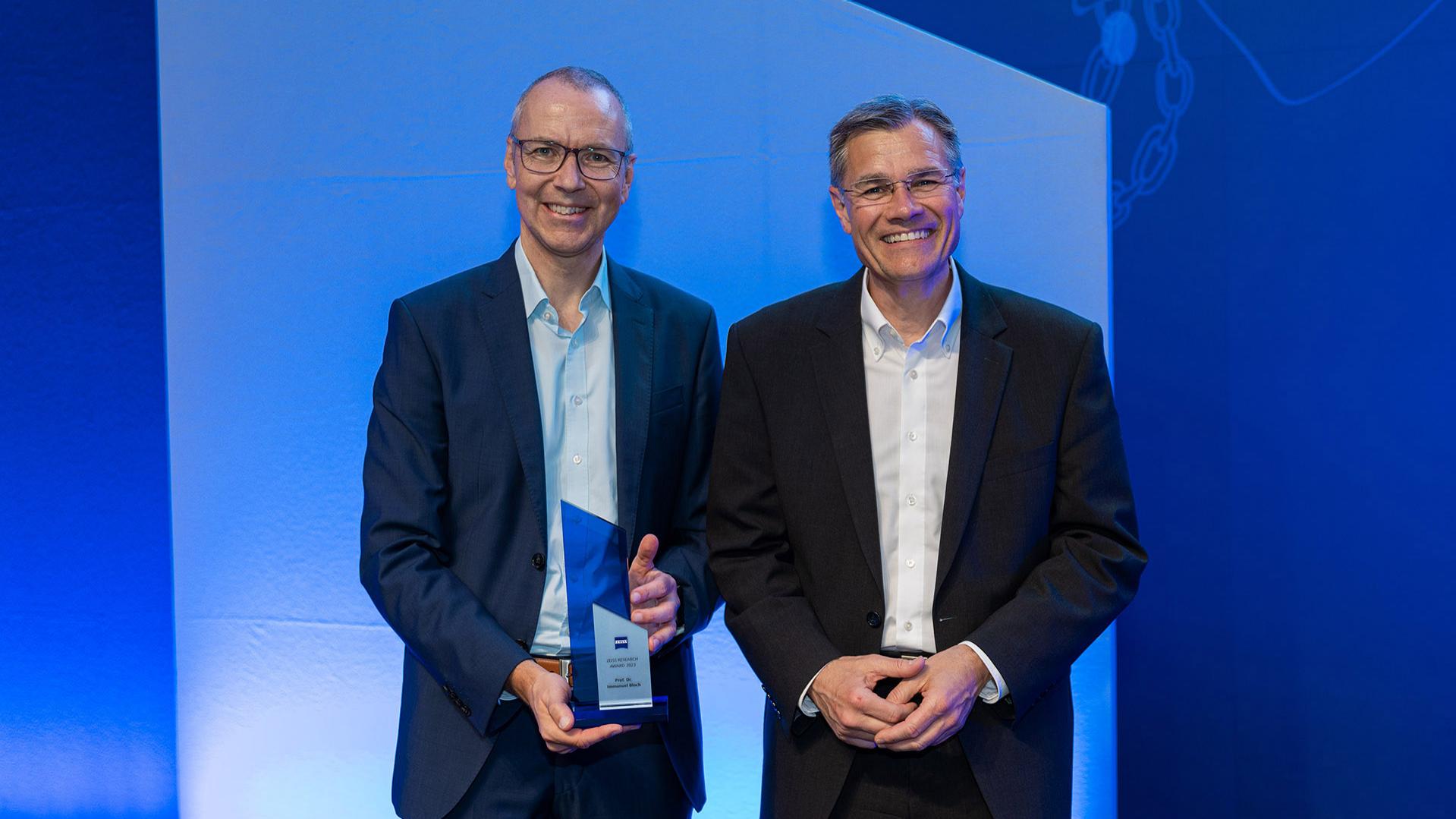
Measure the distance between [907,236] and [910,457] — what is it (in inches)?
15.2

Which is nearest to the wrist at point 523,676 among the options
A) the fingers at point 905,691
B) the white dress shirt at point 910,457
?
the white dress shirt at point 910,457

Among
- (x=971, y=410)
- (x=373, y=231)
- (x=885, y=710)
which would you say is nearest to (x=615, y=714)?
(x=885, y=710)

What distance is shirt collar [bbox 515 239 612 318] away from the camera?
87.0 inches

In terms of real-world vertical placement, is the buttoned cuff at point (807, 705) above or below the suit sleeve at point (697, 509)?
below

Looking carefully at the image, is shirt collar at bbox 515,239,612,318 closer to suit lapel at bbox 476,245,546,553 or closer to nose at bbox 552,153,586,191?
suit lapel at bbox 476,245,546,553

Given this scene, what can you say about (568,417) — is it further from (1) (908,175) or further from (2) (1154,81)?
(2) (1154,81)

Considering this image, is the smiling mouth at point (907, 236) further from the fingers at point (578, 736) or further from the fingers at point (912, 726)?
the fingers at point (578, 736)

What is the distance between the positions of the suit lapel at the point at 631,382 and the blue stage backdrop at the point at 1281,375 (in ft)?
4.87

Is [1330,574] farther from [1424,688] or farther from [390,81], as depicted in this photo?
[390,81]

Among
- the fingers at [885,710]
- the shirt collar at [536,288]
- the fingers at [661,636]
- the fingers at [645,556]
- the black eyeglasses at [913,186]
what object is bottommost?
the fingers at [885,710]

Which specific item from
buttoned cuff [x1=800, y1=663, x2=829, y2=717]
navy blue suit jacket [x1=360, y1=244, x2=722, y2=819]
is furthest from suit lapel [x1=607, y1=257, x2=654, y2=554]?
buttoned cuff [x1=800, y1=663, x2=829, y2=717]

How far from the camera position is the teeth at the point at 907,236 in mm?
2020

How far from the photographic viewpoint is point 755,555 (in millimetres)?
2072

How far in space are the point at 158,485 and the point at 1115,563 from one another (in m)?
2.80
